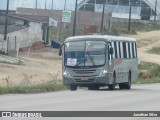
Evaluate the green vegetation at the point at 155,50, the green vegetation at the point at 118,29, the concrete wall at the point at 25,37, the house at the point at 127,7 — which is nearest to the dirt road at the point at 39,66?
the green vegetation at the point at 155,50

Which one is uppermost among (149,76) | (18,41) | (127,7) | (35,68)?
(149,76)

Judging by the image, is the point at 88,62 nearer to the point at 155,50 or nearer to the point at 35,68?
the point at 35,68

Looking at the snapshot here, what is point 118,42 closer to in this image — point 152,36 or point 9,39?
point 9,39

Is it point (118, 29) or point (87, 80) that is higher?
point (87, 80)

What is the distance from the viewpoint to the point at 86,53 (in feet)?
104

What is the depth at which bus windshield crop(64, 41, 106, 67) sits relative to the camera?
3169 centimetres

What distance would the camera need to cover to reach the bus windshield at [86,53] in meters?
31.7

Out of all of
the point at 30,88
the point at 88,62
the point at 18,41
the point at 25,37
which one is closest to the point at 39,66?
the point at 18,41

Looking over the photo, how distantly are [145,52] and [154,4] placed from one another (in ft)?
191

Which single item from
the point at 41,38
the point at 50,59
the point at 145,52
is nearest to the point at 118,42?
the point at 50,59

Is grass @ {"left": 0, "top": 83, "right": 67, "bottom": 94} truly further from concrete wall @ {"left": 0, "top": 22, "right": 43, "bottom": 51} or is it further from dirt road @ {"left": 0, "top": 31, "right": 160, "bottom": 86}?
concrete wall @ {"left": 0, "top": 22, "right": 43, "bottom": 51}

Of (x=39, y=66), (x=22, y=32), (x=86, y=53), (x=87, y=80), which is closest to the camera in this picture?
(x=86, y=53)

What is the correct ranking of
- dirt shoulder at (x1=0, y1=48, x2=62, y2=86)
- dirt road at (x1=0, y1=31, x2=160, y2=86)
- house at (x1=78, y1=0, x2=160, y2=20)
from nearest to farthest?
dirt road at (x1=0, y1=31, x2=160, y2=86) → dirt shoulder at (x1=0, y1=48, x2=62, y2=86) → house at (x1=78, y1=0, x2=160, y2=20)

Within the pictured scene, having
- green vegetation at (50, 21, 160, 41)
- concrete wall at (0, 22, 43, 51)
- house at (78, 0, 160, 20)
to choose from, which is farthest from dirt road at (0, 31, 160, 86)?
house at (78, 0, 160, 20)
